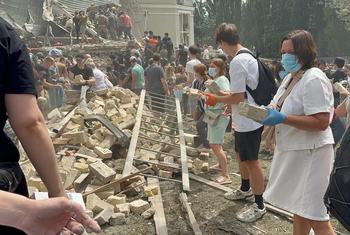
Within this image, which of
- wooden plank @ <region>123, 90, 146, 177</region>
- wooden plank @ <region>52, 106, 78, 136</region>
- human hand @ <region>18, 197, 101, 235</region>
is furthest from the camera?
wooden plank @ <region>52, 106, 78, 136</region>

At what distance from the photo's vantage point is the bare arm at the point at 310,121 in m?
3.12

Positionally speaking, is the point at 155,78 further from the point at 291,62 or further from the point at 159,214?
the point at 291,62

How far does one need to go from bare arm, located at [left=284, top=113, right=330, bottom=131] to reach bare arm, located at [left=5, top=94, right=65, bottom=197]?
176 cm

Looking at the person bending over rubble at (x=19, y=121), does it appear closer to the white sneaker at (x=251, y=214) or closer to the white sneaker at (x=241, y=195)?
the white sneaker at (x=251, y=214)

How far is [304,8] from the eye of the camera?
42.9m

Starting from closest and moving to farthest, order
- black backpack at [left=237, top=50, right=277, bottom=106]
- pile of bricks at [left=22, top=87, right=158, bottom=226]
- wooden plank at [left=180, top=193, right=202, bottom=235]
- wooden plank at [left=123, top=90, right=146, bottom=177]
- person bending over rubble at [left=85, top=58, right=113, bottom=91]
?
wooden plank at [left=180, top=193, right=202, bottom=235] → black backpack at [left=237, top=50, right=277, bottom=106] → pile of bricks at [left=22, top=87, right=158, bottom=226] → wooden plank at [left=123, top=90, right=146, bottom=177] → person bending over rubble at [left=85, top=58, right=113, bottom=91]

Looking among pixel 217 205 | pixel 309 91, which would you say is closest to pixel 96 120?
pixel 217 205

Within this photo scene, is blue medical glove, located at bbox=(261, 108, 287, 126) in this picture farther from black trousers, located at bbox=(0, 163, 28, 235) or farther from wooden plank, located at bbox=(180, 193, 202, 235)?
black trousers, located at bbox=(0, 163, 28, 235)

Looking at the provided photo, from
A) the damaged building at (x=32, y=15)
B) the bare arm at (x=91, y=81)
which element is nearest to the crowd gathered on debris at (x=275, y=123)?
the bare arm at (x=91, y=81)

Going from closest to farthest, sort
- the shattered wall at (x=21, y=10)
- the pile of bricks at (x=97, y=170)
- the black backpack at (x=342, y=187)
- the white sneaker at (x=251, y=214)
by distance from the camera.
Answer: the black backpack at (x=342, y=187) → the white sneaker at (x=251, y=214) → the pile of bricks at (x=97, y=170) → the shattered wall at (x=21, y=10)

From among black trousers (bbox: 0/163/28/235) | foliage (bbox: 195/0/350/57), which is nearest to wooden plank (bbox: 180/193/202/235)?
Answer: black trousers (bbox: 0/163/28/235)

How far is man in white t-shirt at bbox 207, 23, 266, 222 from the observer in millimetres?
4488

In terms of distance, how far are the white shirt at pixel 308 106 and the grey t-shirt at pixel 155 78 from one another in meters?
8.13

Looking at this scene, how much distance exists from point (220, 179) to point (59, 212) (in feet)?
15.8
